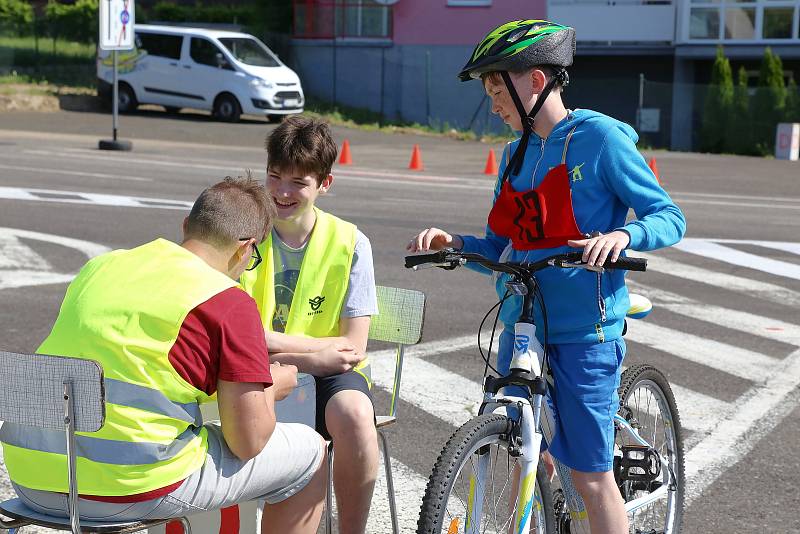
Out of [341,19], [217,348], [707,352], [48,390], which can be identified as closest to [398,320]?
[217,348]

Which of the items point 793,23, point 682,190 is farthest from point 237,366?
point 793,23

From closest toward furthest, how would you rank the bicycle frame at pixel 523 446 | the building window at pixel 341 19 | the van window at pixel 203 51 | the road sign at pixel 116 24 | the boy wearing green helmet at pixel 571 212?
the bicycle frame at pixel 523 446 < the boy wearing green helmet at pixel 571 212 < the road sign at pixel 116 24 < the van window at pixel 203 51 < the building window at pixel 341 19

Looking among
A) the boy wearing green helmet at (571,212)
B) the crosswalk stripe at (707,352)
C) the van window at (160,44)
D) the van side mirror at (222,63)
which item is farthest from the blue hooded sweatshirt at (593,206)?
the van window at (160,44)

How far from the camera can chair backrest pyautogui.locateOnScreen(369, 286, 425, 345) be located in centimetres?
467

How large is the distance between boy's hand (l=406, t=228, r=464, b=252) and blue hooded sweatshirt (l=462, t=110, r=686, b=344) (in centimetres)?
24

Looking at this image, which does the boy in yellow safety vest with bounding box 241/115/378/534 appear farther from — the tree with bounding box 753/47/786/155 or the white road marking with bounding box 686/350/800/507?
the tree with bounding box 753/47/786/155

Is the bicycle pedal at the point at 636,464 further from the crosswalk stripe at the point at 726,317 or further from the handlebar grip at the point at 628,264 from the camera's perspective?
the crosswalk stripe at the point at 726,317

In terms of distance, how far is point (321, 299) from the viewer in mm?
4324

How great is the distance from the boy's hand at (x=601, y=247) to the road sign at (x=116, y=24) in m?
18.7

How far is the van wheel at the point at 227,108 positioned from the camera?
96.3 feet

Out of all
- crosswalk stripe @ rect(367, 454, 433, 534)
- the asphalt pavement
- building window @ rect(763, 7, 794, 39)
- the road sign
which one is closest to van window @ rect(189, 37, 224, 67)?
the asphalt pavement

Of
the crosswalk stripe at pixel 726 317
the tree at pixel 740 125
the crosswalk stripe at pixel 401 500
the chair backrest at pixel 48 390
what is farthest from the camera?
the tree at pixel 740 125

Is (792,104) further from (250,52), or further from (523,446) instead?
(523,446)

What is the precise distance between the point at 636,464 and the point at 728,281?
727cm
